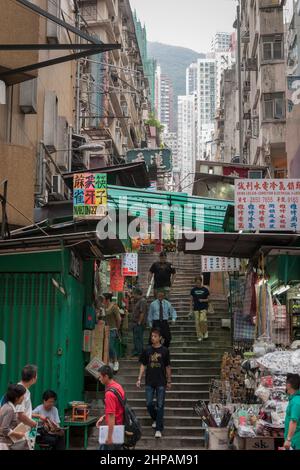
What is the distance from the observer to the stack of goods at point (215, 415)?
36.0 feet

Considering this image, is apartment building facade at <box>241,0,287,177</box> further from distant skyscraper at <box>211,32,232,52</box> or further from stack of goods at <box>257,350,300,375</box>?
distant skyscraper at <box>211,32,232,52</box>

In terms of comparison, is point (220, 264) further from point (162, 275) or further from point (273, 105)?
point (273, 105)

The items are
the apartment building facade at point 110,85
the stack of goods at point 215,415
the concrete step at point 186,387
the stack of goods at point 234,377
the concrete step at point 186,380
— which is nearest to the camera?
the stack of goods at point 215,415

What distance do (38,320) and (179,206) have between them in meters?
5.80

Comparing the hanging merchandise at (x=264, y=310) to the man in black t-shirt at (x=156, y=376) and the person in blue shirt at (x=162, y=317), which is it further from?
the person in blue shirt at (x=162, y=317)

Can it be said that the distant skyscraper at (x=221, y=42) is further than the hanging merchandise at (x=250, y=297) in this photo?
Yes

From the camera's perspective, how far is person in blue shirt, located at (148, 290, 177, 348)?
15.9 meters

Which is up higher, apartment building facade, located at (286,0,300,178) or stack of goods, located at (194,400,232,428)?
apartment building facade, located at (286,0,300,178)

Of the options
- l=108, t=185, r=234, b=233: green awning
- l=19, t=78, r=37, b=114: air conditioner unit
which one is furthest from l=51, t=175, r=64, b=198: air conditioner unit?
l=19, t=78, r=37, b=114: air conditioner unit

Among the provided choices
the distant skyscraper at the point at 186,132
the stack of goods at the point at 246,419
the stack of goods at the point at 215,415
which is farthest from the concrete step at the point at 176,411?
the distant skyscraper at the point at 186,132

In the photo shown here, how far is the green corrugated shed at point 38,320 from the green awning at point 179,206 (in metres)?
4.04

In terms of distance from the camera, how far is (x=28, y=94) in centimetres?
1438

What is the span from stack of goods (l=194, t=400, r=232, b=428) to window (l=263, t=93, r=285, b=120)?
65.3 feet
